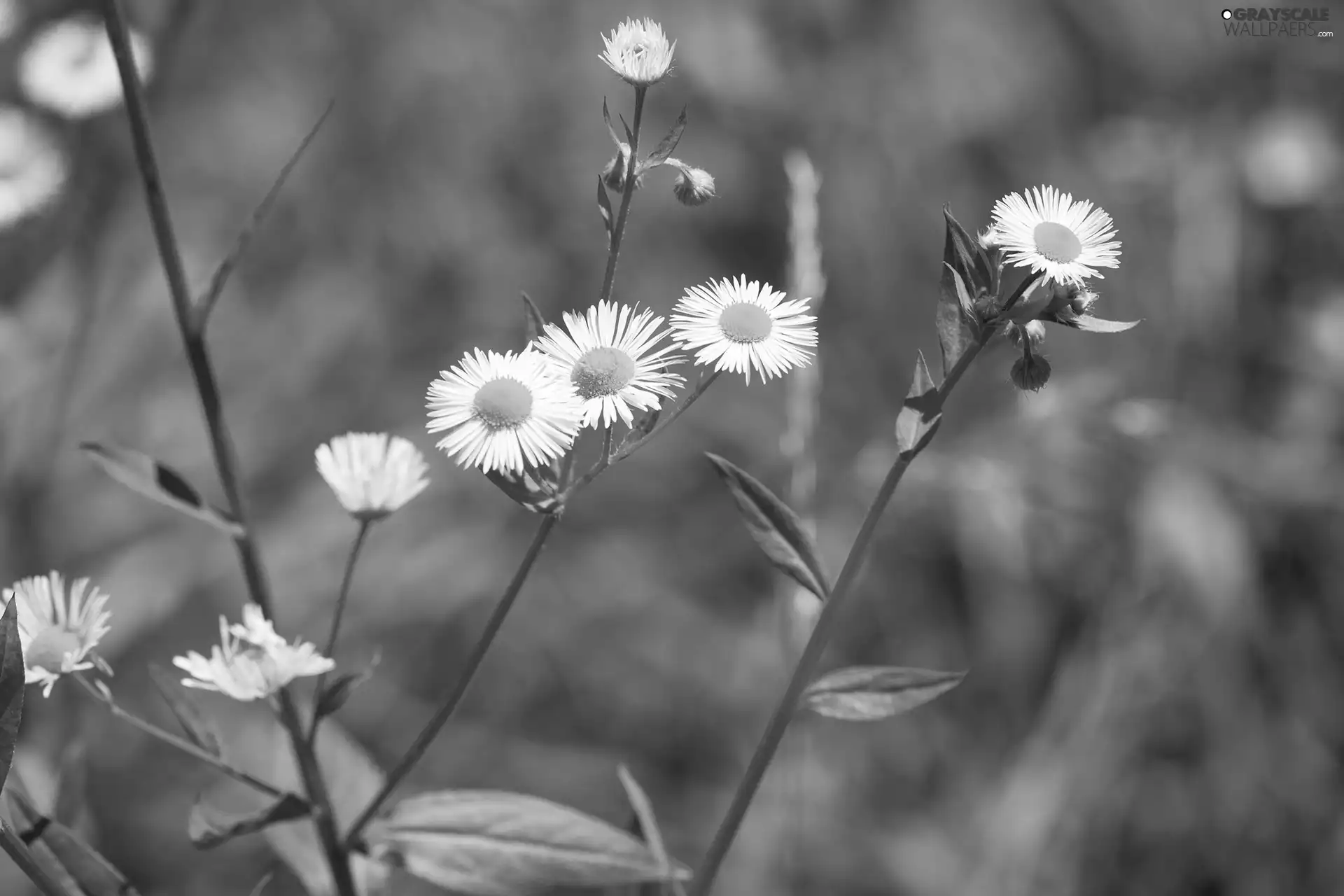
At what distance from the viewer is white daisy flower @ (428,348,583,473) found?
1.19 m

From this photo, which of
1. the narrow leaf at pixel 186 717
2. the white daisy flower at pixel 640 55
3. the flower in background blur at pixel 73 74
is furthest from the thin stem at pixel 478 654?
the flower in background blur at pixel 73 74

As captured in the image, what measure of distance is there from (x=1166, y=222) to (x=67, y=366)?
3.24 metres

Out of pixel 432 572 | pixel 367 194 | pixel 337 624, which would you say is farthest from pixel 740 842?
pixel 367 194

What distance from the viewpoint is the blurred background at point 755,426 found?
3.03 meters

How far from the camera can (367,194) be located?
4387 millimetres

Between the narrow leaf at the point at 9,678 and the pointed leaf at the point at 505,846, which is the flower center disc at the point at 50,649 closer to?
the narrow leaf at the point at 9,678

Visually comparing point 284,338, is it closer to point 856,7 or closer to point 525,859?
point 856,7

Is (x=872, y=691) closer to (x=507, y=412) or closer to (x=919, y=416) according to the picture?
(x=919, y=416)

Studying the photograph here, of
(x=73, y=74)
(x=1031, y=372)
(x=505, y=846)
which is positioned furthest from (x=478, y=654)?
(x=73, y=74)

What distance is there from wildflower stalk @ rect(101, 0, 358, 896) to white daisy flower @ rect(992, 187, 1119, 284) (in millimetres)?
786

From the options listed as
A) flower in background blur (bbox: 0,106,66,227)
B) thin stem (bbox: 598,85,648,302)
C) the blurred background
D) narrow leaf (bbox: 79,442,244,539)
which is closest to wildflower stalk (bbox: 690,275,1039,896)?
thin stem (bbox: 598,85,648,302)

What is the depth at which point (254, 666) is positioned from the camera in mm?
1104

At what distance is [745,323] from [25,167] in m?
2.10

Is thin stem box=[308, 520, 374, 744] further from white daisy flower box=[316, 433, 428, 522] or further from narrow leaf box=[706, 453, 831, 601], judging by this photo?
narrow leaf box=[706, 453, 831, 601]
